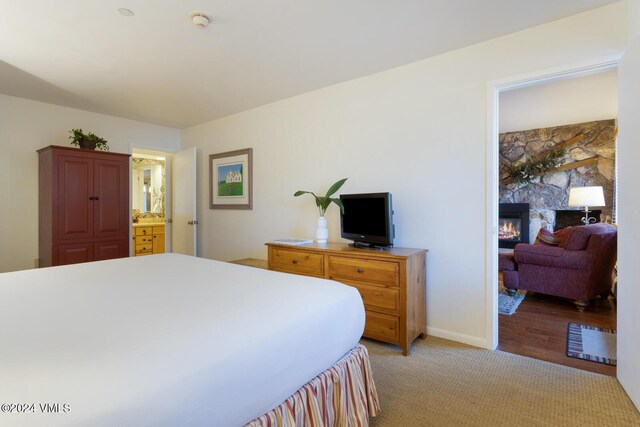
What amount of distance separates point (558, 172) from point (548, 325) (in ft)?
11.5

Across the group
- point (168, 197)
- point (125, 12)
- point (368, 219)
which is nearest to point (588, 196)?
point (368, 219)

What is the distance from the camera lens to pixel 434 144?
2.78m

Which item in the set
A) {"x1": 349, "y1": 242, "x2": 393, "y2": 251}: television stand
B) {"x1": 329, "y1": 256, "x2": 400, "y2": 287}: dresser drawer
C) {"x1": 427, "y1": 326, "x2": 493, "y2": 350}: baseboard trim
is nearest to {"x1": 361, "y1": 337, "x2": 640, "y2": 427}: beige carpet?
{"x1": 427, "y1": 326, "x2": 493, "y2": 350}: baseboard trim

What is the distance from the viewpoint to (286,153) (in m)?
3.85

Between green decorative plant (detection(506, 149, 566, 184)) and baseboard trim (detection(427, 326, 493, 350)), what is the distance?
13.8 feet

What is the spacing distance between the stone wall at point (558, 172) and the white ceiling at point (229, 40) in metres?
3.92

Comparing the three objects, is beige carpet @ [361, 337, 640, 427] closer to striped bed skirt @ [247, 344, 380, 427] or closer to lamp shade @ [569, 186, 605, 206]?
striped bed skirt @ [247, 344, 380, 427]

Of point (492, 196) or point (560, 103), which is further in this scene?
point (560, 103)

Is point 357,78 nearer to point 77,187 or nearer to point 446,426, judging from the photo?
point 446,426

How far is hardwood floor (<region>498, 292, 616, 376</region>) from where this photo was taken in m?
2.39

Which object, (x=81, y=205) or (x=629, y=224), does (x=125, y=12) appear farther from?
(x=629, y=224)

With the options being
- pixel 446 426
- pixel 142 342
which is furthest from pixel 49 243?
pixel 446 426

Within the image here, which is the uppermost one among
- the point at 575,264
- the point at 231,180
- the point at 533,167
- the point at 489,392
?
the point at 533,167

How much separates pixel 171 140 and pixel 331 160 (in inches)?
123
